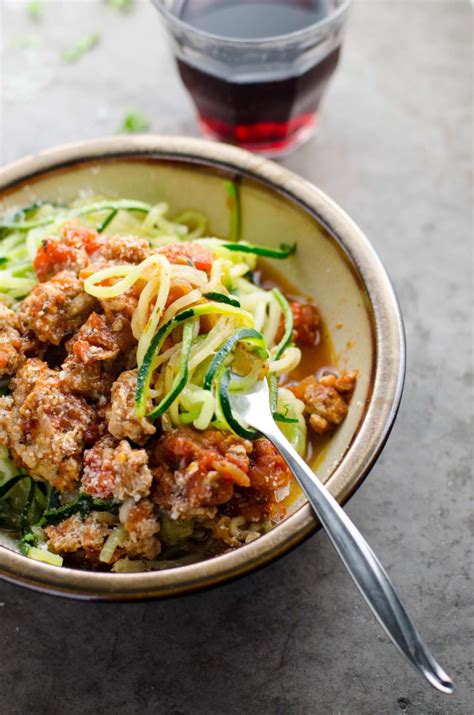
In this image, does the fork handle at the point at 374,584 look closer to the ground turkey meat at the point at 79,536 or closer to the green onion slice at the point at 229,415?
the green onion slice at the point at 229,415

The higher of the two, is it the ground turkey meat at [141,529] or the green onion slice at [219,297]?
the green onion slice at [219,297]

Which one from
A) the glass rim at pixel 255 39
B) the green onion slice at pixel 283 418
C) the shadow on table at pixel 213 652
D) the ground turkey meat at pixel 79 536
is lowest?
the shadow on table at pixel 213 652

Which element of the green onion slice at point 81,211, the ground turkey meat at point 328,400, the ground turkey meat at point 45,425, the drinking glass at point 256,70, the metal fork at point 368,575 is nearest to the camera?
the metal fork at point 368,575

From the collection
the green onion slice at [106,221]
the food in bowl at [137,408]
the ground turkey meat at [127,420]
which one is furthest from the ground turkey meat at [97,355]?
the green onion slice at [106,221]

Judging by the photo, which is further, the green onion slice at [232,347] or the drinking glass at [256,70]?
the drinking glass at [256,70]

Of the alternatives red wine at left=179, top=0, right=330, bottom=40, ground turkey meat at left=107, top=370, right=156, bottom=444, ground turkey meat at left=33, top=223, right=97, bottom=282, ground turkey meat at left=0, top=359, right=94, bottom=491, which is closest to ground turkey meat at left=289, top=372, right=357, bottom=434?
ground turkey meat at left=107, top=370, right=156, bottom=444

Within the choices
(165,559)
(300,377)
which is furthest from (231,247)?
(165,559)

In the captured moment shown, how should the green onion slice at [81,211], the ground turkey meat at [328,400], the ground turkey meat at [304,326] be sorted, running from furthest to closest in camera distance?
the green onion slice at [81,211] → the ground turkey meat at [304,326] → the ground turkey meat at [328,400]

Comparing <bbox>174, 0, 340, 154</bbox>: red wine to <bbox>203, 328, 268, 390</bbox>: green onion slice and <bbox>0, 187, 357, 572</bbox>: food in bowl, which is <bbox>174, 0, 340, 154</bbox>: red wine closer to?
<bbox>0, 187, 357, 572</bbox>: food in bowl
